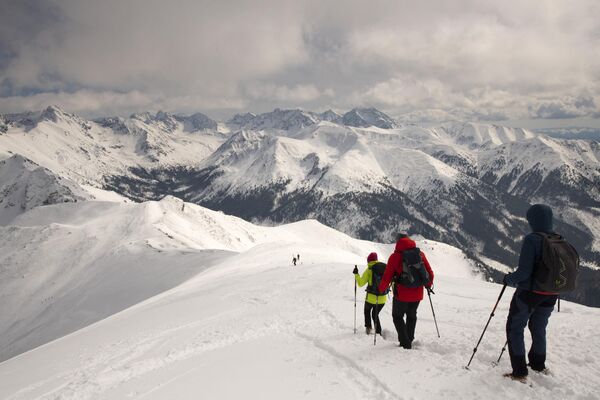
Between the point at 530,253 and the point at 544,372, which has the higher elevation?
the point at 530,253

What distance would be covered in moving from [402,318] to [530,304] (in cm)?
359

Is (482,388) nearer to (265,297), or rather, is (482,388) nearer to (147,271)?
(265,297)

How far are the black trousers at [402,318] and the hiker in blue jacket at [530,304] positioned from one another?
8.76 feet

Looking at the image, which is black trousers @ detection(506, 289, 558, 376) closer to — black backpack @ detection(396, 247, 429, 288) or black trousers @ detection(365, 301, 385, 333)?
black backpack @ detection(396, 247, 429, 288)

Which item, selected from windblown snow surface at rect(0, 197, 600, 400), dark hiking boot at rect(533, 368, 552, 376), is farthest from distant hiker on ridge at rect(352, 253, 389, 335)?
dark hiking boot at rect(533, 368, 552, 376)

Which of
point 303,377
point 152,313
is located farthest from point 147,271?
point 303,377

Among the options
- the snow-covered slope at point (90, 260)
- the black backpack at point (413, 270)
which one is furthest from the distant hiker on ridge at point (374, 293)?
the snow-covered slope at point (90, 260)

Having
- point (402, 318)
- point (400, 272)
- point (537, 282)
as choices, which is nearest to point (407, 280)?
point (400, 272)

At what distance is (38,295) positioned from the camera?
272ft

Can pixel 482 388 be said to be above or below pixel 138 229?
above

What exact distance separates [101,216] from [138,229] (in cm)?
2927

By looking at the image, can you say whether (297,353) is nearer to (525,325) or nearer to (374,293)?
(374,293)

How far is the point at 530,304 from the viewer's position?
27.1ft

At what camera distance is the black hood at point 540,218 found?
8.19 meters
